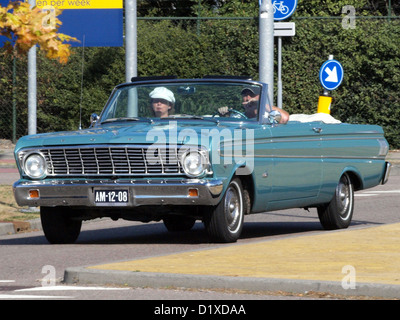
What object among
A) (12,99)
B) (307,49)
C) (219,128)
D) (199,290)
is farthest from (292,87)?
(199,290)

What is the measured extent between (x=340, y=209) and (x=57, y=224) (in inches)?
143

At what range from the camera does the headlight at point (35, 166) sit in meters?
11.3

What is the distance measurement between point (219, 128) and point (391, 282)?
378 cm

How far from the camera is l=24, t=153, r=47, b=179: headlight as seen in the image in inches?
447

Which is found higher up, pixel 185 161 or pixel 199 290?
pixel 185 161

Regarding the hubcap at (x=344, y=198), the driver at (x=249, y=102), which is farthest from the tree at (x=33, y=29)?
the hubcap at (x=344, y=198)

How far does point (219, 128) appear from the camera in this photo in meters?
11.2

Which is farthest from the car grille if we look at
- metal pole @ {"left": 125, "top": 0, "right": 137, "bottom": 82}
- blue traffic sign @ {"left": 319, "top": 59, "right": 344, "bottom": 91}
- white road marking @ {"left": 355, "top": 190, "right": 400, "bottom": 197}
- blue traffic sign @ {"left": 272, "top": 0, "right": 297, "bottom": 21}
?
blue traffic sign @ {"left": 319, "top": 59, "right": 344, "bottom": 91}

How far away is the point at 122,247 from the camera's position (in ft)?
37.4

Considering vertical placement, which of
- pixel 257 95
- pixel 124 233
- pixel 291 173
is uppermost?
pixel 257 95

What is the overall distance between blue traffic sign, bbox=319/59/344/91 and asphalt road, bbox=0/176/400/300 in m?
6.93
